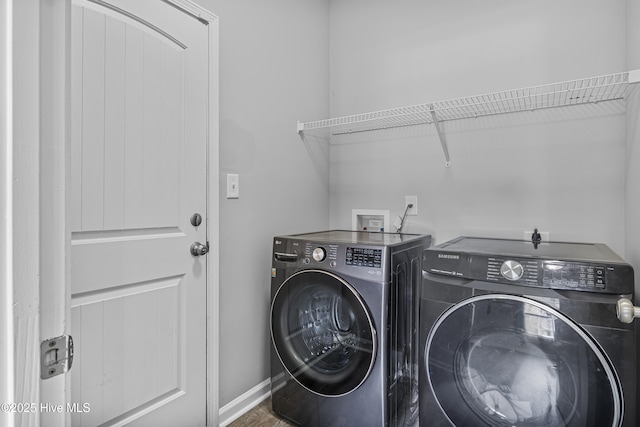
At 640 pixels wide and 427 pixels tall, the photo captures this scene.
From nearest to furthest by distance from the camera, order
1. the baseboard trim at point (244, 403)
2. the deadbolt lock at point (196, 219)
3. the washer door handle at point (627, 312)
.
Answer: the washer door handle at point (627, 312) → the deadbolt lock at point (196, 219) → the baseboard trim at point (244, 403)

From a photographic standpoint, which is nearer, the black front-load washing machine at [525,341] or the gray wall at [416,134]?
the black front-load washing machine at [525,341]

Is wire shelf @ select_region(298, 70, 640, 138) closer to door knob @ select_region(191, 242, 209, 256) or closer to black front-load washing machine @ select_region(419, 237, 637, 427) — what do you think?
black front-load washing machine @ select_region(419, 237, 637, 427)

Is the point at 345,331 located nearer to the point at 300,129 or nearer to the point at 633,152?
the point at 300,129

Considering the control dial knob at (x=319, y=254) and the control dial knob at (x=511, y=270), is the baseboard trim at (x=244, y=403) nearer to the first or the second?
the control dial knob at (x=319, y=254)

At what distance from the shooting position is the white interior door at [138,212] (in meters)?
1.18

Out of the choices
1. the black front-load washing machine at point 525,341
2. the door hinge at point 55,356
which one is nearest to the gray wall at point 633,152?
the black front-load washing machine at point 525,341

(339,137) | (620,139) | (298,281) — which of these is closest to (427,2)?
(339,137)

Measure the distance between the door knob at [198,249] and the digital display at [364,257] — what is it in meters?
0.66

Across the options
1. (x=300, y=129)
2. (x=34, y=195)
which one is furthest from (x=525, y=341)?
(x=300, y=129)

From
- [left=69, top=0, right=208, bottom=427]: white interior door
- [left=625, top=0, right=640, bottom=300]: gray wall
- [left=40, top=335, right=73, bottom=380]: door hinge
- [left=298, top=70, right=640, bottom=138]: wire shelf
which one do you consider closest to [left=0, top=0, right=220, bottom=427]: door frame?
[left=40, top=335, right=73, bottom=380]: door hinge

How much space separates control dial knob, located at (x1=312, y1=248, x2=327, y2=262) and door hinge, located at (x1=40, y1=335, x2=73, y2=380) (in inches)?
42.1

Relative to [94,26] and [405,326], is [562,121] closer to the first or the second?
[405,326]

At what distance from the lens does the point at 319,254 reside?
61.3 inches

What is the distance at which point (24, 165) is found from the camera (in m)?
0.50
